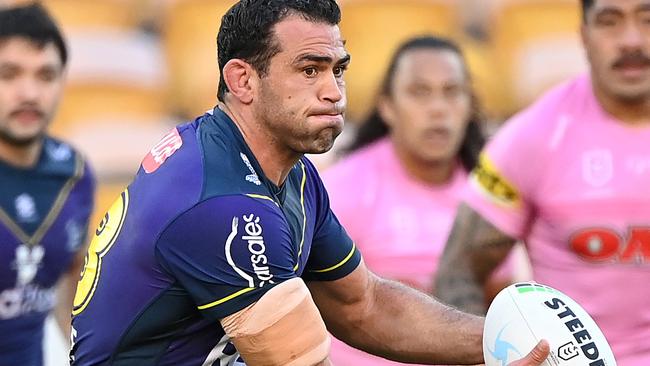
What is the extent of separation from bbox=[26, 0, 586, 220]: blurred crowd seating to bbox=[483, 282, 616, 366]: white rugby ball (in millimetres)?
4449

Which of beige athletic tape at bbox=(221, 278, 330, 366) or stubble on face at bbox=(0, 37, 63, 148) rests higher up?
beige athletic tape at bbox=(221, 278, 330, 366)

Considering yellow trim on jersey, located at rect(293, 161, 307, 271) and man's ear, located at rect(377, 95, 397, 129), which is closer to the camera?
yellow trim on jersey, located at rect(293, 161, 307, 271)

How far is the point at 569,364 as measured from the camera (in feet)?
11.7

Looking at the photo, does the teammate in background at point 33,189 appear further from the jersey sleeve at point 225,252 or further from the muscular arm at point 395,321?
the jersey sleeve at point 225,252

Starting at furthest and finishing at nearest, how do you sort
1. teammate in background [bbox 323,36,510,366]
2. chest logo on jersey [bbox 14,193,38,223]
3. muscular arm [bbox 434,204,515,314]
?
teammate in background [bbox 323,36,510,366] < chest logo on jersey [bbox 14,193,38,223] < muscular arm [bbox 434,204,515,314]

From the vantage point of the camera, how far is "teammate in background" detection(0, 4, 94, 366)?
541 cm

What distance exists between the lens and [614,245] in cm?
470

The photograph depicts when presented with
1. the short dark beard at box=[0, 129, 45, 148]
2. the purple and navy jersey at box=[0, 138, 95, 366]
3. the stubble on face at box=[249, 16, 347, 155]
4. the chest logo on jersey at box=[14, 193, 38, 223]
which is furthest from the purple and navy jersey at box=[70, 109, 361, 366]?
the short dark beard at box=[0, 129, 45, 148]

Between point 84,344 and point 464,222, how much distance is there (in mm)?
1815

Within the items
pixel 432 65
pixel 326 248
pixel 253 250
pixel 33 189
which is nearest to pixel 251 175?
pixel 253 250

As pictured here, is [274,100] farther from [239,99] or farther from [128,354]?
[128,354]

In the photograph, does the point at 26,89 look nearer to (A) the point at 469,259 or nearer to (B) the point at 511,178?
(A) the point at 469,259

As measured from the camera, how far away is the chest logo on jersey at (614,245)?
468cm

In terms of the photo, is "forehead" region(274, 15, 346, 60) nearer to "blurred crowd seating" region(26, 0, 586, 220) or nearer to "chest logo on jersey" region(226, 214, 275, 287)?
"chest logo on jersey" region(226, 214, 275, 287)
